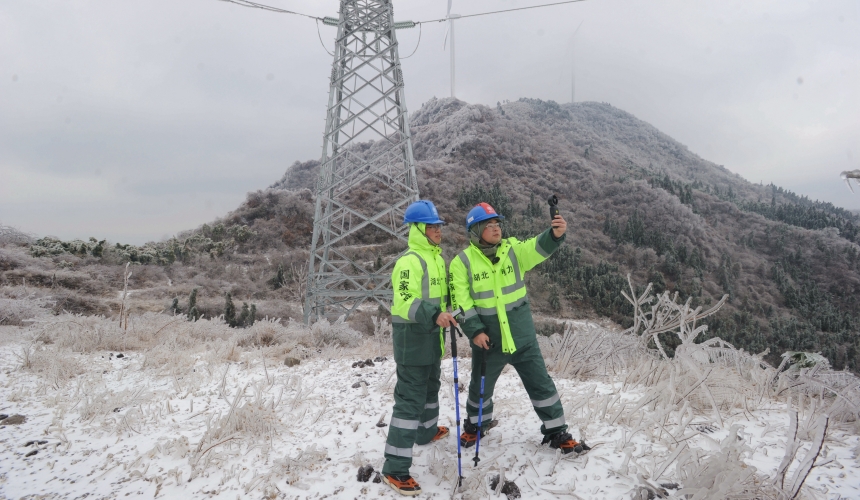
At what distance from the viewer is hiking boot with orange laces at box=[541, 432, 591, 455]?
2912 millimetres

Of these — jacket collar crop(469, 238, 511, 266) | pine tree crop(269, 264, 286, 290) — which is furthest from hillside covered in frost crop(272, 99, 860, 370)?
jacket collar crop(469, 238, 511, 266)

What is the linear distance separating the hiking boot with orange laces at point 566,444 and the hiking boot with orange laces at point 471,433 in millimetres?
562

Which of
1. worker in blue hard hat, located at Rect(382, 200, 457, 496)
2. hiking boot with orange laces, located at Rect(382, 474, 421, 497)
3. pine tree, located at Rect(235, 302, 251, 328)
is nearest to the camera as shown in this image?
hiking boot with orange laces, located at Rect(382, 474, 421, 497)

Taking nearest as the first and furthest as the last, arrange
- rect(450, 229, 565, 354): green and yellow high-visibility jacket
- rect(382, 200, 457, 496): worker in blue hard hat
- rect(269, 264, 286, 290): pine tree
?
rect(382, 200, 457, 496): worker in blue hard hat < rect(450, 229, 565, 354): green and yellow high-visibility jacket < rect(269, 264, 286, 290): pine tree

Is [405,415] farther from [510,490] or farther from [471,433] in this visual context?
[510,490]

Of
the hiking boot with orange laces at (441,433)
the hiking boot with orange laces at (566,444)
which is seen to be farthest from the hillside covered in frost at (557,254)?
the hiking boot with orange laces at (441,433)

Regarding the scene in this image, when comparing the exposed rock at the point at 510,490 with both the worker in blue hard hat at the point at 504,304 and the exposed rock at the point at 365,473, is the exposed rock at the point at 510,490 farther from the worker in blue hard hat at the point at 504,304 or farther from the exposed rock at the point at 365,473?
the exposed rock at the point at 365,473

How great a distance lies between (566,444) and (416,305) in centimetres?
150

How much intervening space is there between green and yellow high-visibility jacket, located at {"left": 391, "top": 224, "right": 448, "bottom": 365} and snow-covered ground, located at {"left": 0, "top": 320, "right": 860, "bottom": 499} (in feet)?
2.73


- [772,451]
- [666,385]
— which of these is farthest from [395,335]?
[772,451]

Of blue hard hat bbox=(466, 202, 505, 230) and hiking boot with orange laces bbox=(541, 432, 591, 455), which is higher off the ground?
blue hard hat bbox=(466, 202, 505, 230)

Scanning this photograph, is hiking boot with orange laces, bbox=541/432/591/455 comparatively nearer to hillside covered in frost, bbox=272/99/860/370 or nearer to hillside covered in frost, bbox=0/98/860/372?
hillside covered in frost, bbox=0/98/860/372

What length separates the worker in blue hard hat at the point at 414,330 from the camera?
2.78 m

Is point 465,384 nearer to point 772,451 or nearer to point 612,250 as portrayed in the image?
point 772,451
